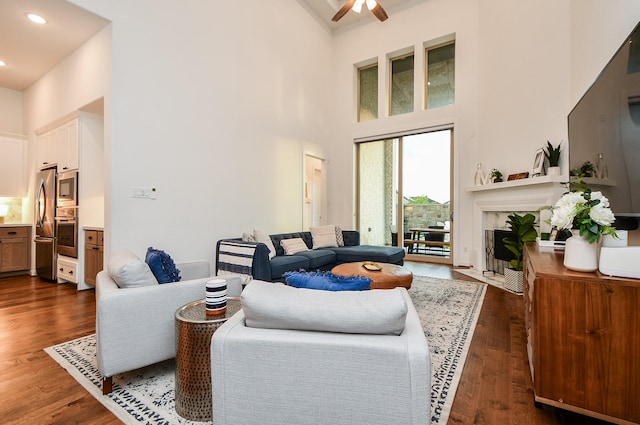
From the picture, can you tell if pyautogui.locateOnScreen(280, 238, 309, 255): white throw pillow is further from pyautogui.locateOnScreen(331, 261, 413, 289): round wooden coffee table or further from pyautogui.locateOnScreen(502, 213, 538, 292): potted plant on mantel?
pyautogui.locateOnScreen(502, 213, 538, 292): potted plant on mantel

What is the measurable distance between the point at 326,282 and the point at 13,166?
244 inches

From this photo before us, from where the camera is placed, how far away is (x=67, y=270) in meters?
4.05

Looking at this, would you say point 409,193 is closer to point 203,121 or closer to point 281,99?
A: point 281,99

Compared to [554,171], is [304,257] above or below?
below

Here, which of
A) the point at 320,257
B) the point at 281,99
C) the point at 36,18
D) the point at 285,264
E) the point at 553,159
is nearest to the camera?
the point at 36,18

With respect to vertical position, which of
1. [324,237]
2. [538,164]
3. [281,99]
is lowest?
[324,237]

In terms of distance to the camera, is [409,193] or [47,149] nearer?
[47,149]

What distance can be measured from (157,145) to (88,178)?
137cm

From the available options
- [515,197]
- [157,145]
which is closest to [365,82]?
[515,197]

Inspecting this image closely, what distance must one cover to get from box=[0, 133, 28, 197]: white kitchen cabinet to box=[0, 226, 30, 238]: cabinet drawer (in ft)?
2.02

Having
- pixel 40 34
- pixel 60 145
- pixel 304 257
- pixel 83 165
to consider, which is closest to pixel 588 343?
pixel 304 257

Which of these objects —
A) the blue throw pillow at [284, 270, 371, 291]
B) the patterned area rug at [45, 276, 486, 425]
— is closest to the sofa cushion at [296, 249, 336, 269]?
the patterned area rug at [45, 276, 486, 425]

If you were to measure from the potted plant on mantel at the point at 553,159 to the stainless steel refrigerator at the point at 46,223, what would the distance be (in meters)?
6.90

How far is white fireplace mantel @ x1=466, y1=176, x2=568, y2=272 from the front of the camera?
381 centimetres
